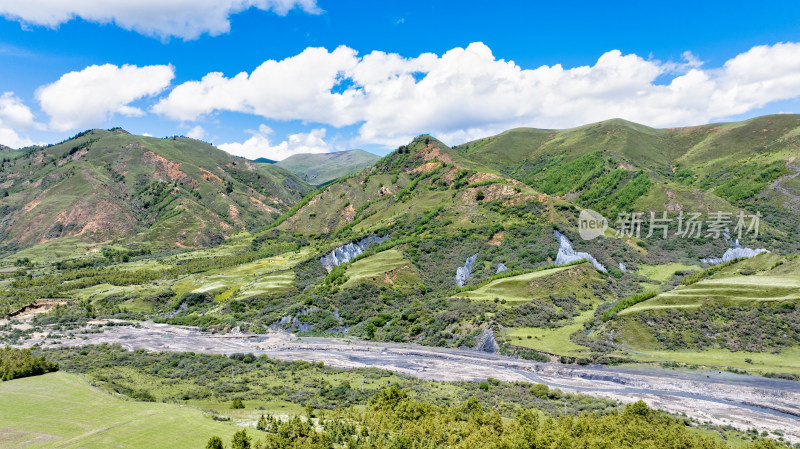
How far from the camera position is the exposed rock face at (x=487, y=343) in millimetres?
76438

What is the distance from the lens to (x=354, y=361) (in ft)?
245

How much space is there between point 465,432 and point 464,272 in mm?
83754

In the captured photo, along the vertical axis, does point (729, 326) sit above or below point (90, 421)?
below

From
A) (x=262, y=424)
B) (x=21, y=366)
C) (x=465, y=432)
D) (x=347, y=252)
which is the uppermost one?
(x=347, y=252)

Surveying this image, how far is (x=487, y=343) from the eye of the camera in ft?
256

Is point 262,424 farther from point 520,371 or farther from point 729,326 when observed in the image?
point 729,326

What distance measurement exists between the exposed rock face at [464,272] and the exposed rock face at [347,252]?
123 feet

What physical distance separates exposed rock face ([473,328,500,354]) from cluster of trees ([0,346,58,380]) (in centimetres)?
6687

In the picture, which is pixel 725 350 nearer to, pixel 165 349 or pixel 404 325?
pixel 404 325

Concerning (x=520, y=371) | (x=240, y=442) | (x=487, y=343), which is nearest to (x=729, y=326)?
(x=520, y=371)

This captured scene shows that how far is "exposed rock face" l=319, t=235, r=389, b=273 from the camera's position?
463 feet

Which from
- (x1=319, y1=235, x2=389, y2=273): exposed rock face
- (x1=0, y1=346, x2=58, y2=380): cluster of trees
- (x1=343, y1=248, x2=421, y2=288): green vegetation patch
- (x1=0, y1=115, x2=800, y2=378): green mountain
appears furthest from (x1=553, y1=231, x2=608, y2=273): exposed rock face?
(x1=0, y1=346, x2=58, y2=380): cluster of trees

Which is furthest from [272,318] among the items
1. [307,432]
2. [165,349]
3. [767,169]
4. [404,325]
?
[767,169]

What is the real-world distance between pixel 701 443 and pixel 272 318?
90605 millimetres
